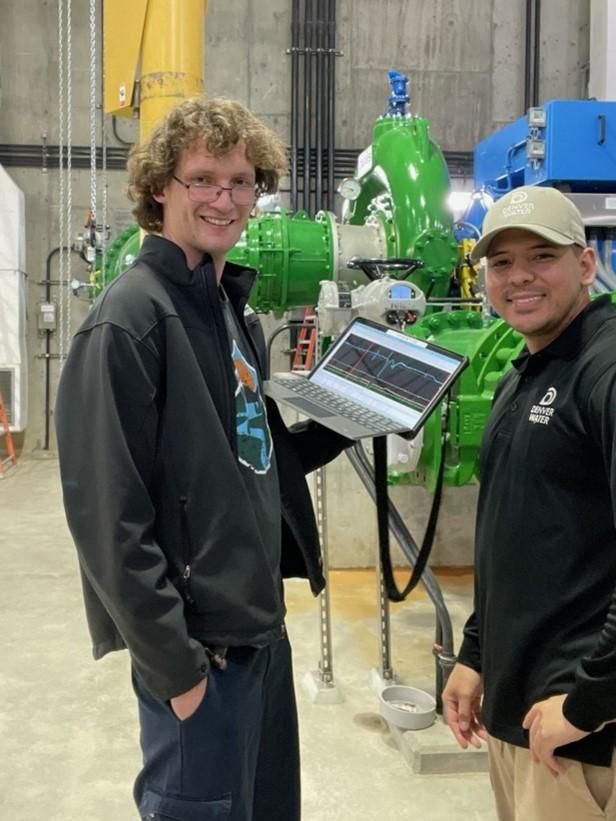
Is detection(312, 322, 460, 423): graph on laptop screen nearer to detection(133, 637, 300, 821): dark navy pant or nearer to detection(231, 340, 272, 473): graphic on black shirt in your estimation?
detection(231, 340, 272, 473): graphic on black shirt

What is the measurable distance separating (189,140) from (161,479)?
504mm

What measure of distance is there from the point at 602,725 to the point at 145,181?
100cm

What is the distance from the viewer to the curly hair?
3.78 feet

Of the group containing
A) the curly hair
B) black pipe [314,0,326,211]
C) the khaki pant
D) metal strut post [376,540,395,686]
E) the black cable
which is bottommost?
metal strut post [376,540,395,686]

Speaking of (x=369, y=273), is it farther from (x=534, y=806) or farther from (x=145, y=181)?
(x=534, y=806)

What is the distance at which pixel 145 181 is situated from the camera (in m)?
1.21

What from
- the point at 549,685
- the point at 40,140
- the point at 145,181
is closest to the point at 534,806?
the point at 549,685

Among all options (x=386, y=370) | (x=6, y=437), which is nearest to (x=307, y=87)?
(x=6, y=437)

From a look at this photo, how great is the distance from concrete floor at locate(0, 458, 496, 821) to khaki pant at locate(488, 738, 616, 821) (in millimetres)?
973

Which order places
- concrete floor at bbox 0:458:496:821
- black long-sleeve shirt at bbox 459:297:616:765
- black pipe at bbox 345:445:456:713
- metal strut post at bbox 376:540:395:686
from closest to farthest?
black long-sleeve shirt at bbox 459:297:616:765
concrete floor at bbox 0:458:496:821
black pipe at bbox 345:445:456:713
metal strut post at bbox 376:540:395:686

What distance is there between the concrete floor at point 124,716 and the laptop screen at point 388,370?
1.23 metres

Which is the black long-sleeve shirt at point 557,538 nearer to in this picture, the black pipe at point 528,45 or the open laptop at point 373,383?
the open laptop at point 373,383

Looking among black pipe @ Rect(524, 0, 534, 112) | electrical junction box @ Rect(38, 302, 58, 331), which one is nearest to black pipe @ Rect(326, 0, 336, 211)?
black pipe @ Rect(524, 0, 534, 112)

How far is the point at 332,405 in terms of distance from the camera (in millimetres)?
1319
